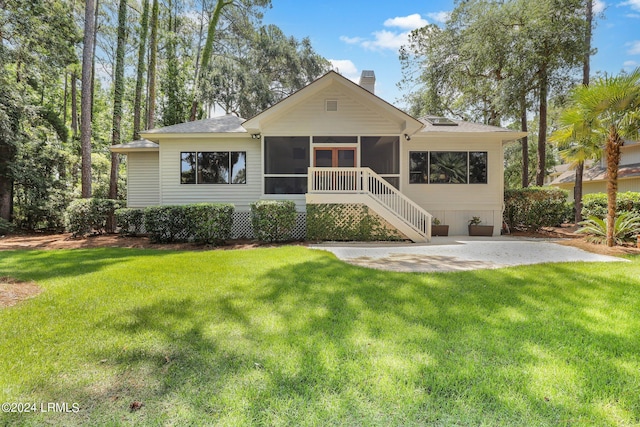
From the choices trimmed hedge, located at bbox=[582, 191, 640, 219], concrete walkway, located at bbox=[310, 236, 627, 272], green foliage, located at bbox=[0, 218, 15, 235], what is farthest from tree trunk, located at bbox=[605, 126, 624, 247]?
green foliage, located at bbox=[0, 218, 15, 235]

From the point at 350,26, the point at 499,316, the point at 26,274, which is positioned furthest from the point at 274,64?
the point at 499,316

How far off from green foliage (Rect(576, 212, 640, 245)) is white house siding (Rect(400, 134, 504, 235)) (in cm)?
296

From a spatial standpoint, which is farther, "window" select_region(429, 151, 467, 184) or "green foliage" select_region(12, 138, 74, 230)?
"green foliage" select_region(12, 138, 74, 230)

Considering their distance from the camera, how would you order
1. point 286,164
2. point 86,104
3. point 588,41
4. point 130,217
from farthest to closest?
point 588,41 → point 86,104 → point 286,164 → point 130,217

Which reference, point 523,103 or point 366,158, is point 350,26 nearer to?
point 366,158

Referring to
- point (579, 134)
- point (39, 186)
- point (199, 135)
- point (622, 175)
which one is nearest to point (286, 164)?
point (199, 135)

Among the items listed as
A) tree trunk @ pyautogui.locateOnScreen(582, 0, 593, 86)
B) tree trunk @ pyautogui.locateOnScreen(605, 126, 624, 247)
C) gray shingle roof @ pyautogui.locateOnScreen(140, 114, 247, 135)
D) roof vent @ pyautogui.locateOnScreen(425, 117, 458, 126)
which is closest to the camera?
tree trunk @ pyautogui.locateOnScreen(605, 126, 624, 247)

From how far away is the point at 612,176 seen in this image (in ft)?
26.0

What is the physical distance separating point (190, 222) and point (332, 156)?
18.7ft

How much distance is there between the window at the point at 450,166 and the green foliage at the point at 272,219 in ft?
17.5

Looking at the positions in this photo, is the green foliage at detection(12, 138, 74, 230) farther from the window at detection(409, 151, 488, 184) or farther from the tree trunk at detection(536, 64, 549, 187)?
the tree trunk at detection(536, 64, 549, 187)

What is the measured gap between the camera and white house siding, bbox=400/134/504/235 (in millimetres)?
11484

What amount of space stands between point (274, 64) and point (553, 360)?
25.2m

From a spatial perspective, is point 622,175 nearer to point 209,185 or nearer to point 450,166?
point 450,166
